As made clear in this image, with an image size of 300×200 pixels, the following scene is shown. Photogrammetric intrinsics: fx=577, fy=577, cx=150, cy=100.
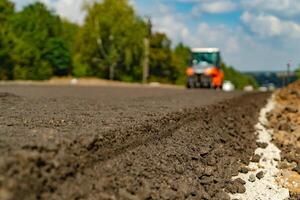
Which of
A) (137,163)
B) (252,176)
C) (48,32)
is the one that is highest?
(48,32)

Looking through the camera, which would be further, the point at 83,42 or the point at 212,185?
the point at 83,42

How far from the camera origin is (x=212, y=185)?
29.3 feet

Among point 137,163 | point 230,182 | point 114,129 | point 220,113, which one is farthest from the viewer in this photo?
point 220,113

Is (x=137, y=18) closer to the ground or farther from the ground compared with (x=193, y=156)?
farther from the ground

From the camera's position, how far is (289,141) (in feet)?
53.4

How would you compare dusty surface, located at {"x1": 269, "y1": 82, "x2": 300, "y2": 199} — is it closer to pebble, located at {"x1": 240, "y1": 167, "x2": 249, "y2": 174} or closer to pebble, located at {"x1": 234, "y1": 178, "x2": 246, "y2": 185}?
pebble, located at {"x1": 240, "y1": 167, "x2": 249, "y2": 174}

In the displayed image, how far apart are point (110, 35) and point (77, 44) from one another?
19.5ft

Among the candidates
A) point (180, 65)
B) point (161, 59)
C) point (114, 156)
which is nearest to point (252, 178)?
point (114, 156)

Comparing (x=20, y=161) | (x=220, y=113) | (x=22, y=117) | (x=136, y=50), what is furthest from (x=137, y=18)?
(x=20, y=161)

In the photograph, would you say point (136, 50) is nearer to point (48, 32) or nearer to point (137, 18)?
point (137, 18)

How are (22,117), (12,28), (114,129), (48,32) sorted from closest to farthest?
(114,129) → (22,117) → (12,28) → (48,32)

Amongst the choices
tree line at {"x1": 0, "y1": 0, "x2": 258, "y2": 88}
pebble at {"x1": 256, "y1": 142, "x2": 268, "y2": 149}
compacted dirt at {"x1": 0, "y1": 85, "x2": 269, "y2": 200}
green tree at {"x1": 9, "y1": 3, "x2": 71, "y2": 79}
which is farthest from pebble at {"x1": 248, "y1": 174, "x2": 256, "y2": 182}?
green tree at {"x1": 9, "y1": 3, "x2": 71, "y2": 79}

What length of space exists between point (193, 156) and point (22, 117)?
Answer: 3.17 meters

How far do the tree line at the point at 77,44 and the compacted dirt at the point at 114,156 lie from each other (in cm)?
5688
